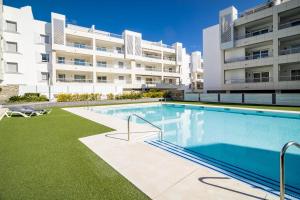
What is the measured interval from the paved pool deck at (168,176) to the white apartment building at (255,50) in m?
23.9

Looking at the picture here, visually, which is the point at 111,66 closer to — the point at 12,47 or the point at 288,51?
the point at 12,47

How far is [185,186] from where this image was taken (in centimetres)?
370

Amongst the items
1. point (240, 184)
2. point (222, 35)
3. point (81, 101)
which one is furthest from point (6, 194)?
point (222, 35)

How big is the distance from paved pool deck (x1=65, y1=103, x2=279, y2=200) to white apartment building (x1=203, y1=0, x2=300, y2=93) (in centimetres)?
2388

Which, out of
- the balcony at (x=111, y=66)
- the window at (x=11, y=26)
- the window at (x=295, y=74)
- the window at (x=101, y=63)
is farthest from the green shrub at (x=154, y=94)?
the window at (x=11, y=26)

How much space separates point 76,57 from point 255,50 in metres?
29.0

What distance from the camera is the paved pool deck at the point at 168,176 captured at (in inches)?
134

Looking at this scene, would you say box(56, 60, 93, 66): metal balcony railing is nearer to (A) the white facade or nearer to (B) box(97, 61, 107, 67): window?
(B) box(97, 61, 107, 67): window

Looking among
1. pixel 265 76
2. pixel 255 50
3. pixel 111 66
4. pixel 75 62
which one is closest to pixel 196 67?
pixel 255 50

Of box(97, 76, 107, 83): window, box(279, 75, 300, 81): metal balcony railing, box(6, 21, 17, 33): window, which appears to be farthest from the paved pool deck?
box(97, 76, 107, 83): window

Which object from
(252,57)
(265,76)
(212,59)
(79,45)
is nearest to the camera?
(265,76)

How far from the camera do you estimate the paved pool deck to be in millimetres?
3402

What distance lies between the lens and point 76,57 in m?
33.2

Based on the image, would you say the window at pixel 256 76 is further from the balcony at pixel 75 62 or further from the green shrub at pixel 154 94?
the balcony at pixel 75 62
